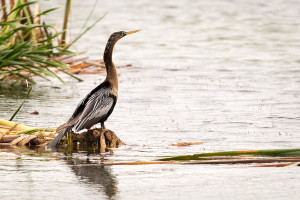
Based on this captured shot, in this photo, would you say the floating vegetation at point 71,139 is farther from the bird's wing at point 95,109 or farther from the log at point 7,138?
the bird's wing at point 95,109

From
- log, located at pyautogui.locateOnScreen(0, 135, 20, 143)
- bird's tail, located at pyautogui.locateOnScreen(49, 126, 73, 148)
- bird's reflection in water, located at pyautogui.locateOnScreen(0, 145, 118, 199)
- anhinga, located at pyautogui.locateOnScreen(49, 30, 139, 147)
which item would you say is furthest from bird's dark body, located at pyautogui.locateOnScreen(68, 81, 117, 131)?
log, located at pyautogui.locateOnScreen(0, 135, 20, 143)

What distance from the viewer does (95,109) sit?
9.01m

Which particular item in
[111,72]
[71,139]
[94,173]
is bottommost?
[94,173]

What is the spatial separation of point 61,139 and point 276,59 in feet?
34.9

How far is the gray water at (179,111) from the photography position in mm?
6953

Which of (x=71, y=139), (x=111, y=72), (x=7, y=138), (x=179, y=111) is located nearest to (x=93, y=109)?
(x=71, y=139)

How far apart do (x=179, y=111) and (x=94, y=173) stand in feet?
15.4

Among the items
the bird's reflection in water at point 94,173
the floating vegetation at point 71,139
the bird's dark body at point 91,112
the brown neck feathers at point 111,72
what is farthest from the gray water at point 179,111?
the brown neck feathers at point 111,72

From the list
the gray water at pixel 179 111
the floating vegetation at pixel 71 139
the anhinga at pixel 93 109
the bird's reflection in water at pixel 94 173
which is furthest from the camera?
the floating vegetation at pixel 71 139

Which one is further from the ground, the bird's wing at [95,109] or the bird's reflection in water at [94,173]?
the bird's wing at [95,109]

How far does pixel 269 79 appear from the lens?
1574 cm

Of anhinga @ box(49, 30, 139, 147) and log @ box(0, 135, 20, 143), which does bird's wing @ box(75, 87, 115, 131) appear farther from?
log @ box(0, 135, 20, 143)

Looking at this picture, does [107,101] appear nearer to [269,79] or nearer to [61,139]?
[61,139]

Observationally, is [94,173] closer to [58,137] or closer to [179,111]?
[58,137]
